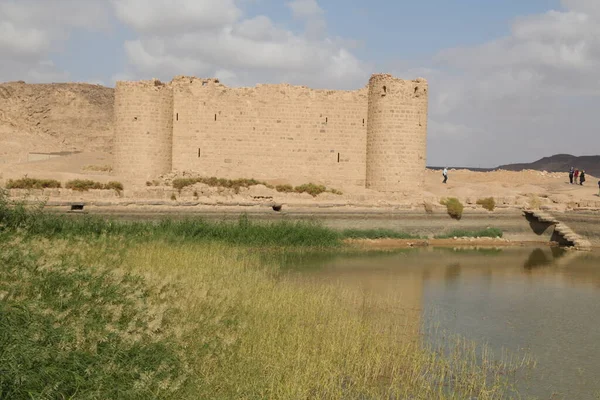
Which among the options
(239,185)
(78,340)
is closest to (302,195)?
(239,185)

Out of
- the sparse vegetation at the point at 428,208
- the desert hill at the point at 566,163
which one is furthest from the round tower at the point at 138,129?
the desert hill at the point at 566,163

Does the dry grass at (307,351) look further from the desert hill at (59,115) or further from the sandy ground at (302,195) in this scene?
the desert hill at (59,115)

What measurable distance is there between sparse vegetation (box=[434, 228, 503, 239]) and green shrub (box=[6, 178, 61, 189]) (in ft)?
42.1

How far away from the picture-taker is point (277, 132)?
26250 mm

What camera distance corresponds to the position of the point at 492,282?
15281 mm

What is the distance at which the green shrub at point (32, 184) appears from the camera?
22.0 meters

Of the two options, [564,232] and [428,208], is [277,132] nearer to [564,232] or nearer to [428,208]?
[428,208]

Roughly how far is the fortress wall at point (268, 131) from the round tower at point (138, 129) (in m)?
0.78

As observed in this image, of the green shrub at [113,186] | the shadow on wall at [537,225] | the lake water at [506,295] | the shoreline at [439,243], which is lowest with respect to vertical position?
the lake water at [506,295]

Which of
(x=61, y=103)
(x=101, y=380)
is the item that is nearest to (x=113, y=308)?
(x=101, y=380)

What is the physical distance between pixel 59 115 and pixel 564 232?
49.4 m

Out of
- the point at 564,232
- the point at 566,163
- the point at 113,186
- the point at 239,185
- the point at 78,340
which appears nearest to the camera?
the point at 78,340

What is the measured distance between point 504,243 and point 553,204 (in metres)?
3.93

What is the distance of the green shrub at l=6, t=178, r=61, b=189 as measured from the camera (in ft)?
72.1
